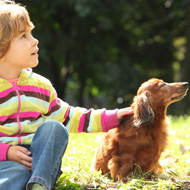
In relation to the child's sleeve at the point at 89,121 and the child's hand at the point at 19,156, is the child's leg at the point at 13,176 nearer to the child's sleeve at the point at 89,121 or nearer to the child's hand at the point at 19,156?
the child's hand at the point at 19,156

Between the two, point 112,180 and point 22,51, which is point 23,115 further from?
point 112,180

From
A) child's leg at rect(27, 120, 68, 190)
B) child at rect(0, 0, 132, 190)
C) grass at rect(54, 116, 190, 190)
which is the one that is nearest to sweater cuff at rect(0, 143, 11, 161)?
child at rect(0, 0, 132, 190)

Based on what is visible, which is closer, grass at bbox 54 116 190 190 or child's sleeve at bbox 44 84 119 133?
grass at bbox 54 116 190 190

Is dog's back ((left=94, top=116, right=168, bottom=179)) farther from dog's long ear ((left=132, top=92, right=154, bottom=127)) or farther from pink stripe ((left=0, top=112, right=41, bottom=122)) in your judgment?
pink stripe ((left=0, top=112, right=41, bottom=122))

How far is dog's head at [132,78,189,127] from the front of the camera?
2969mm

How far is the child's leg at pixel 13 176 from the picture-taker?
232 centimetres

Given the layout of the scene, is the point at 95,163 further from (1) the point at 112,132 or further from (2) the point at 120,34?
(2) the point at 120,34

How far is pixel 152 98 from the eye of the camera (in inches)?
123

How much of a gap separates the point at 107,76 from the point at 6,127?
7.78 metres

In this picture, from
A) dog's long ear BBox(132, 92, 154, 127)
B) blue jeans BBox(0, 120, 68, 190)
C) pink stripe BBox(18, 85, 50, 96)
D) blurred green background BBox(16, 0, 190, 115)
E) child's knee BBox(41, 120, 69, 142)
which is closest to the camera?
blue jeans BBox(0, 120, 68, 190)

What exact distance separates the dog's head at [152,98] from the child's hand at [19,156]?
3.34 ft

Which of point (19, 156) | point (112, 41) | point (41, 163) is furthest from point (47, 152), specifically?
point (112, 41)

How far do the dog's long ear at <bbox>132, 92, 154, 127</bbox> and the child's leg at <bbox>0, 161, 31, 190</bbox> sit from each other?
1.09 metres

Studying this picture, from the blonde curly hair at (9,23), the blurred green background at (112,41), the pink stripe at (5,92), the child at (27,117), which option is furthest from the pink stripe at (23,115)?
the blurred green background at (112,41)
